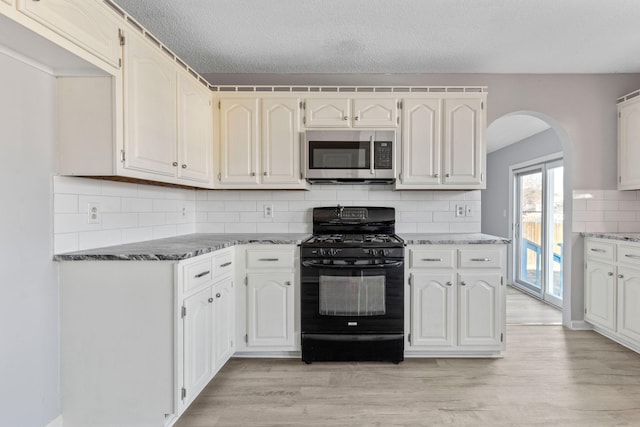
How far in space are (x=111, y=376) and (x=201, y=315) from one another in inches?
19.7

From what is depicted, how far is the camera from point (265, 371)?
251 cm

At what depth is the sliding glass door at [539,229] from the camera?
452 cm

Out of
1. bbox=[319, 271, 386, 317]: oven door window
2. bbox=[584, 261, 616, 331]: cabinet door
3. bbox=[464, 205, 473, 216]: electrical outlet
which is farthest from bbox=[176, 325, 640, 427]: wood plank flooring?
bbox=[464, 205, 473, 216]: electrical outlet

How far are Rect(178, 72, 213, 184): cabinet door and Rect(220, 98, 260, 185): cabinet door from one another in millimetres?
107

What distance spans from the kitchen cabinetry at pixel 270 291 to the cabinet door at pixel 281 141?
2.10 feet

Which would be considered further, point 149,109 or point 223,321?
point 223,321

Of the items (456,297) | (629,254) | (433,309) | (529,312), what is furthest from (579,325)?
(433,309)

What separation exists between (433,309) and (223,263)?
152 centimetres

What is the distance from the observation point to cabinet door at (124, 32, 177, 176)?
1845mm

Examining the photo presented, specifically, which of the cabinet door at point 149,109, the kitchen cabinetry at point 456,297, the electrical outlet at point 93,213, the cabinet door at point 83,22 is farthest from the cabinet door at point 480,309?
the cabinet door at point 83,22

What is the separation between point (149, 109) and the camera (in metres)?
2.01

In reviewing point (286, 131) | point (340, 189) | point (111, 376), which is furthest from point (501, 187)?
point (111, 376)

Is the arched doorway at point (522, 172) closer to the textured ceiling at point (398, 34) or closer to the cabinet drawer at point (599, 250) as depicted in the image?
the cabinet drawer at point (599, 250)

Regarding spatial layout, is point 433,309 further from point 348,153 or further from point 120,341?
point 120,341
